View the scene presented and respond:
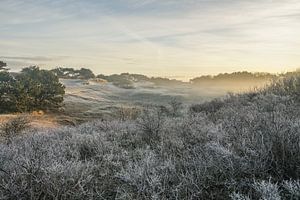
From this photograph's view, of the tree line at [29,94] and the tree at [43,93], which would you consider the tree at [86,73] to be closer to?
the tree line at [29,94]

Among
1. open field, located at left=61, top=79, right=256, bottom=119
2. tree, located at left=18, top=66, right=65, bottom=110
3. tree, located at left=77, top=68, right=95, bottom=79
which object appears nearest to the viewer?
tree, located at left=18, top=66, right=65, bottom=110

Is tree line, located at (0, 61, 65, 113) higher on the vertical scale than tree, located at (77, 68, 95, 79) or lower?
lower

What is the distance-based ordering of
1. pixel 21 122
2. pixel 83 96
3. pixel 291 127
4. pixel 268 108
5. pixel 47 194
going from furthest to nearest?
pixel 83 96 → pixel 21 122 → pixel 268 108 → pixel 291 127 → pixel 47 194

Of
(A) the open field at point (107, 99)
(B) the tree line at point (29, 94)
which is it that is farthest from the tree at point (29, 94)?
(A) the open field at point (107, 99)

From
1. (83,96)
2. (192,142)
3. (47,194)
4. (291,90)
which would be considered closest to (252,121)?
(192,142)

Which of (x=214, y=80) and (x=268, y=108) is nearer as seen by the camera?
(x=268, y=108)

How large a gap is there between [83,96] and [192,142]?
5973 centimetres

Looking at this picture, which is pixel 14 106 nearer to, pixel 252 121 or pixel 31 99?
pixel 31 99

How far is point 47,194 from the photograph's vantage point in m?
5.09

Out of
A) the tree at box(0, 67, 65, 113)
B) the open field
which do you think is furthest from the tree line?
the open field

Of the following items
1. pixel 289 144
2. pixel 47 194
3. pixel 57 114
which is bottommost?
pixel 57 114


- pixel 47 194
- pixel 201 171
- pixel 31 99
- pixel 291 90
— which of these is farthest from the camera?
pixel 31 99

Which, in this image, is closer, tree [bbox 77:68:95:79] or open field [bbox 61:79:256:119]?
open field [bbox 61:79:256:119]

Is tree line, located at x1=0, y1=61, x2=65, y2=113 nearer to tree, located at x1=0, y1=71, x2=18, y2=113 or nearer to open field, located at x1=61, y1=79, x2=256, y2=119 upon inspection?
tree, located at x1=0, y1=71, x2=18, y2=113
